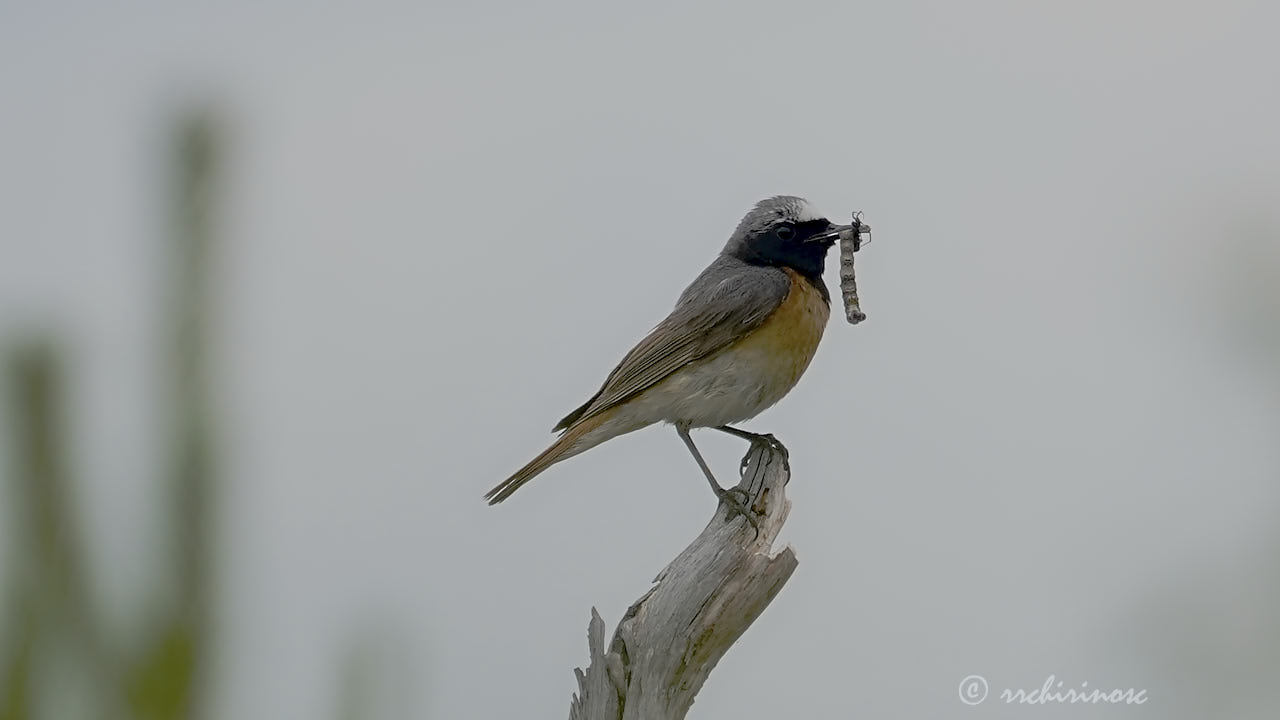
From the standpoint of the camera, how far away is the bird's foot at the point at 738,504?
18.9 feet

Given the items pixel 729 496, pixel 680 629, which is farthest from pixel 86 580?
pixel 729 496

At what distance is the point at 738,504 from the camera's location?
5973 mm

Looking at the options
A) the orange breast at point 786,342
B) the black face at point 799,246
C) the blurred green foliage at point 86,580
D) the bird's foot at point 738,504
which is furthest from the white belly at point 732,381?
the blurred green foliage at point 86,580

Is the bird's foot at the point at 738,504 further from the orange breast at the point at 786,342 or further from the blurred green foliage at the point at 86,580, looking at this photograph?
the blurred green foliage at the point at 86,580

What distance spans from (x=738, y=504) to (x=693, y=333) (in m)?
1.40

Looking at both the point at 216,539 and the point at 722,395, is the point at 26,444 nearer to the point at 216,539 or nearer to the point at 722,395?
the point at 216,539

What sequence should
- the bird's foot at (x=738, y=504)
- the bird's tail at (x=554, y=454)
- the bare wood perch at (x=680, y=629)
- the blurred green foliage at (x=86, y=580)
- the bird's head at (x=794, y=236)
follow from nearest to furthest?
the blurred green foliage at (x=86, y=580) → the bare wood perch at (x=680, y=629) → the bird's foot at (x=738, y=504) → the bird's tail at (x=554, y=454) → the bird's head at (x=794, y=236)

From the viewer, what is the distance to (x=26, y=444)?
135 cm

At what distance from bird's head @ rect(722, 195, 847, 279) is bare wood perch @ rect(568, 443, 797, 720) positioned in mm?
2436

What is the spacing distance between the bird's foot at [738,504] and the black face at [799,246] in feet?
5.91

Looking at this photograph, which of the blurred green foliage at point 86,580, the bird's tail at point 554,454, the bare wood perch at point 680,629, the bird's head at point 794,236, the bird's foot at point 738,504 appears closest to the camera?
the blurred green foliage at point 86,580

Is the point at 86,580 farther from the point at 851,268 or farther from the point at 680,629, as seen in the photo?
the point at 851,268

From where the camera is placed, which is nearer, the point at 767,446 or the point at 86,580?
the point at 86,580

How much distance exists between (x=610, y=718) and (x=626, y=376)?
2.39m
